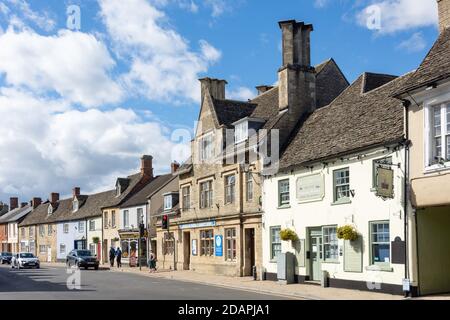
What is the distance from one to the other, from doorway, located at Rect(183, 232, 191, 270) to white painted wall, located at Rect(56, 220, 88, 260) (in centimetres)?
2574

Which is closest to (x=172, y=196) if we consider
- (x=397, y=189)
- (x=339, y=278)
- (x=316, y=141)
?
(x=316, y=141)

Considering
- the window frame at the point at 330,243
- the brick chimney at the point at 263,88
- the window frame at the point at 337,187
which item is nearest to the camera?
the window frame at the point at 337,187

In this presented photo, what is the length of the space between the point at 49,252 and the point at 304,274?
51977 mm

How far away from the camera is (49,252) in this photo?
71125mm

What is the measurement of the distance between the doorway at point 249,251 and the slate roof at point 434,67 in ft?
45.9

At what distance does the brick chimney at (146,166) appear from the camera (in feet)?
193

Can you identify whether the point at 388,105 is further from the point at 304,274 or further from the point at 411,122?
the point at 304,274

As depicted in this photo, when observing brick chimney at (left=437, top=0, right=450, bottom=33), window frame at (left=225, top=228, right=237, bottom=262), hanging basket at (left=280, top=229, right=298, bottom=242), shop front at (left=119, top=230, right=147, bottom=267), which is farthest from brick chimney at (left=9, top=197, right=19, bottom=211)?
brick chimney at (left=437, top=0, right=450, bottom=33)

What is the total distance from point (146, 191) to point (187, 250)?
15.3m

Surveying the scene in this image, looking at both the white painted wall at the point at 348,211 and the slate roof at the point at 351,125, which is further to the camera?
the slate roof at the point at 351,125

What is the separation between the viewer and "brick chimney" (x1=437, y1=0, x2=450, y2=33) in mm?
22441

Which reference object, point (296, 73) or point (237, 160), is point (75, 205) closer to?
point (237, 160)

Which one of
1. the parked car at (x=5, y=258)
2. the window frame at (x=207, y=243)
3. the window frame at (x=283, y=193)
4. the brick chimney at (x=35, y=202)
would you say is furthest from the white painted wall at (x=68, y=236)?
the window frame at (x=283, y=193)

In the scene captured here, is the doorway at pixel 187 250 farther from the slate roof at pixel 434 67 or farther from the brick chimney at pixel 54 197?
the brick chimney at pixel 54 197
